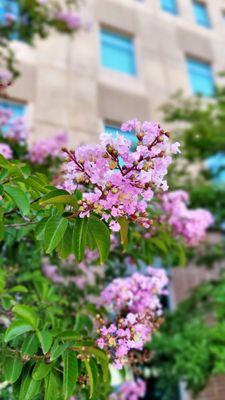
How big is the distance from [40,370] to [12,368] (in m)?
0.11

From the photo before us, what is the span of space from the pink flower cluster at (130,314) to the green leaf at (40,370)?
0.76 feet

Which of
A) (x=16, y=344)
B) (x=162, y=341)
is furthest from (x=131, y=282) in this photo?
(x=162, y=341)

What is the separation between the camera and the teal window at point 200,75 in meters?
8.58

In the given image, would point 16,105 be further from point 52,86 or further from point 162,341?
point 162,341

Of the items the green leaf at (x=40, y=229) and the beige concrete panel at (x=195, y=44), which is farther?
the beige concrete panel at (x=195, y=44)

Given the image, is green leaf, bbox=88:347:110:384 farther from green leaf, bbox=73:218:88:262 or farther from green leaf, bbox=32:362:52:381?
green leaf, bbox=73:218:88:262

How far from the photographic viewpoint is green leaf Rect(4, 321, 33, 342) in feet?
4.36

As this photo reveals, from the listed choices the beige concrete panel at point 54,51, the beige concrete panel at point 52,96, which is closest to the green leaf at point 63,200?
the beige concrete panel at point 52,96

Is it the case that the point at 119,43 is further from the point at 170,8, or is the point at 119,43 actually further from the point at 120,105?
the point at 170,8

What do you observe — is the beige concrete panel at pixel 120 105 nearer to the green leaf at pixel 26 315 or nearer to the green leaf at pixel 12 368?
the green leaf at pixel 26 315

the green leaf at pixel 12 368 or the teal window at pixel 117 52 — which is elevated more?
the teal window at pixel 117 52

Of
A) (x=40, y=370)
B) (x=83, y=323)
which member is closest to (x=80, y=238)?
(x=40, y=370)

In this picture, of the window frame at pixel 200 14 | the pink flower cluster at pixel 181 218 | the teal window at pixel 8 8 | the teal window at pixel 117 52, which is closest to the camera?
the pink flower cluster at pixel 181 218

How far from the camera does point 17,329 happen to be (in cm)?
137
